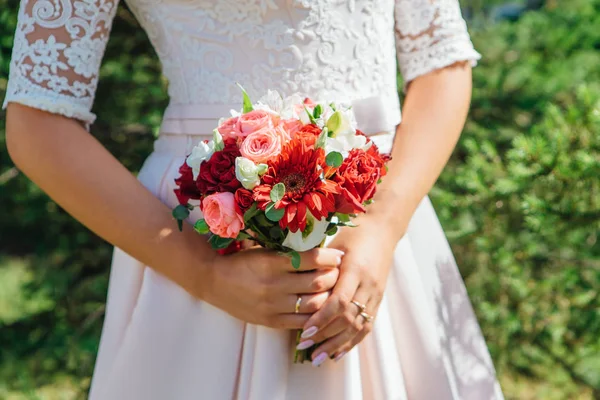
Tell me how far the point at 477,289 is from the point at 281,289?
4.60 feet

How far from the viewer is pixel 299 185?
1053 mm

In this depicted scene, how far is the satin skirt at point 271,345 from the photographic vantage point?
1289 millimetres

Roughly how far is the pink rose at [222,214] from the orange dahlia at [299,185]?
50 millimetres

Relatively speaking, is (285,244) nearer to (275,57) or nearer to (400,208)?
(400,208)

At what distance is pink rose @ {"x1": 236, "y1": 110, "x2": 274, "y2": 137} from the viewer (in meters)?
1.08

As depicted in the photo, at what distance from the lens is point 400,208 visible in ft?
4.32

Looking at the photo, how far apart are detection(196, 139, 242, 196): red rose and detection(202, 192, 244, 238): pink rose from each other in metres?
0.02

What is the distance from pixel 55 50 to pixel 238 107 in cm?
37

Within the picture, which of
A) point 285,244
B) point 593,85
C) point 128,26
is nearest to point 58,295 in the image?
point 128,26

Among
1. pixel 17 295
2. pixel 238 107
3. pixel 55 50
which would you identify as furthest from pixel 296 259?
pixel 17 295

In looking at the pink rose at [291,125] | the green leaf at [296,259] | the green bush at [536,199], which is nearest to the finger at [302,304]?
the green leaf at [296,259]

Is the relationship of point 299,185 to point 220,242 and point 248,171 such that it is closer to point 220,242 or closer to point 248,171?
point 248,171

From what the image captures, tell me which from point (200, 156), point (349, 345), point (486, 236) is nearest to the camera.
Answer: point (200, 156)

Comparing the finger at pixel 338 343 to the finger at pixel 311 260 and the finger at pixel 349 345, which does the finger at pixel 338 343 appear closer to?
the finger at pixel 349 345
